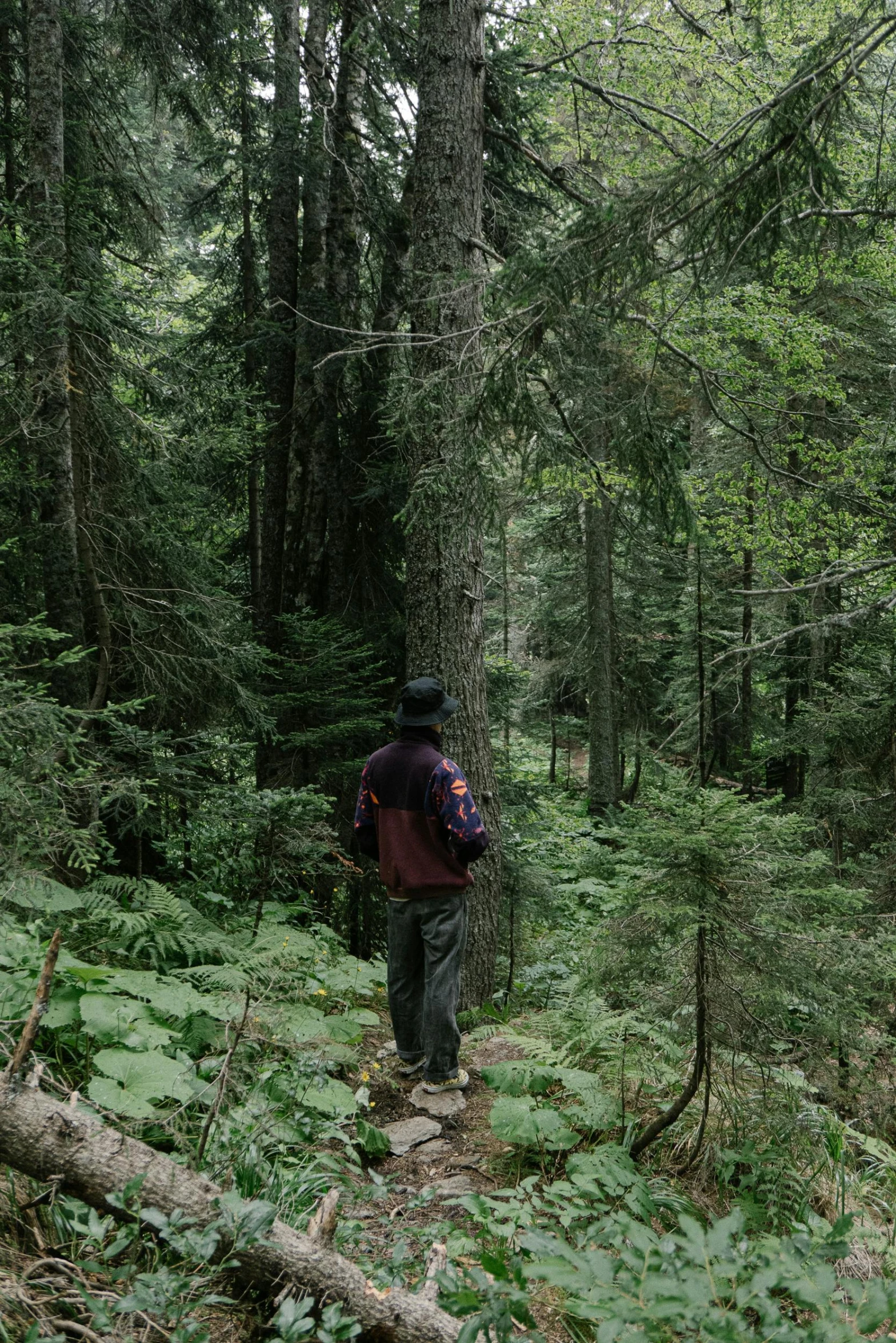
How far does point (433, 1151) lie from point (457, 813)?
174 centimetres

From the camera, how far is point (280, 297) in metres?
10.6

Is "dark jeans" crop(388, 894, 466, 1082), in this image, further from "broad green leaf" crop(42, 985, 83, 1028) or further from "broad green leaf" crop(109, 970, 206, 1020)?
"broad green leaf" crop(42, 985, 83, 1028)

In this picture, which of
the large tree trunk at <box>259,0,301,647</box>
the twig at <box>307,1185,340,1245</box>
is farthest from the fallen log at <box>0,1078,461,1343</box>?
the large tree trunk at <box>259,0,301,647</box>

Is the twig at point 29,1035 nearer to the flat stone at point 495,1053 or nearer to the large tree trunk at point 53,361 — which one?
the flat stone at point 495,1053

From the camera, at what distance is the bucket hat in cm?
485

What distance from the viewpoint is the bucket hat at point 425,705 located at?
4.85m

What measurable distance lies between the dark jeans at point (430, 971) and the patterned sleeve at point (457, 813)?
370 millimetres

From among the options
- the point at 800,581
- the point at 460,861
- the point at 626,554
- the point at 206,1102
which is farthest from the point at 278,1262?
the point at 626,554

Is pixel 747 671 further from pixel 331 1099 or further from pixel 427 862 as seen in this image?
pixel 331 1099

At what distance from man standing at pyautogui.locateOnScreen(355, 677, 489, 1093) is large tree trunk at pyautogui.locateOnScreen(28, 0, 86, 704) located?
2741mm

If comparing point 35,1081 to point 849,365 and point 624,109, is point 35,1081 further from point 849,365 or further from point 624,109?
point 849,365

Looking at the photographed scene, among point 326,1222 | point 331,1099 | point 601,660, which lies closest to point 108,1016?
point 331,1099

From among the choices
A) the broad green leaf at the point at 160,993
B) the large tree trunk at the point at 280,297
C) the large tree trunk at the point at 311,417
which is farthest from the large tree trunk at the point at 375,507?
the broad green leaf at the point at 160,993

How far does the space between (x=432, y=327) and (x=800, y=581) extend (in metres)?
7.01
